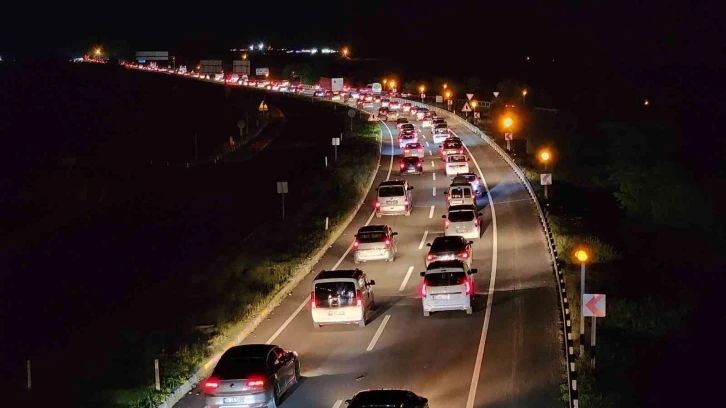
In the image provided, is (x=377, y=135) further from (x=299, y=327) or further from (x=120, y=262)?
(x=299, y=327)

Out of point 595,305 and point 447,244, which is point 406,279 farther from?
point 595,305

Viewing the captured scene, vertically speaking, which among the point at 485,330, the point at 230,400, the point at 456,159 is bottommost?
the point at 485,330

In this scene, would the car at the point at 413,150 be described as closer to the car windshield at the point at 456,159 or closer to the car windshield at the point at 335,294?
the car windshield at the point at 456,159

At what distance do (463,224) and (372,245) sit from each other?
502cm

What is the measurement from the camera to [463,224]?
123ft

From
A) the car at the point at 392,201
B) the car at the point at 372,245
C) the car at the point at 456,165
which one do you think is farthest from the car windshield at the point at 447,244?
the car at the point at 456,165

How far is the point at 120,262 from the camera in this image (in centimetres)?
4909

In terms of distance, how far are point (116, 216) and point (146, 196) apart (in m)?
6.96

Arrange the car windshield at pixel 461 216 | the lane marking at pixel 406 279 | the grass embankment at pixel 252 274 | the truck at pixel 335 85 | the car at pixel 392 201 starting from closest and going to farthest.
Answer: the grass embankment at pixel 252 274
the lane marking at pixel 406 279
the car windshield at pixel 461 216
the car at pixel 392 201
the truck at pixel 335 85

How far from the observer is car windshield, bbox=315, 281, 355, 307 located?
2517cm

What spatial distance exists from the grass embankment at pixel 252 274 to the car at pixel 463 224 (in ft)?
17.3

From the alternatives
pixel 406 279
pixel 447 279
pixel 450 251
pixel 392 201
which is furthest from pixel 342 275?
pixel 392 201

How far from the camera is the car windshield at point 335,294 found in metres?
25.2

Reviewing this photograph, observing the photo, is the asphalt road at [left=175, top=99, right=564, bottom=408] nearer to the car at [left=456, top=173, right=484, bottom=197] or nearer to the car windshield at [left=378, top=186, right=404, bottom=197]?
the car windshield at [left=378, top=186, right=404, bottom=197]
